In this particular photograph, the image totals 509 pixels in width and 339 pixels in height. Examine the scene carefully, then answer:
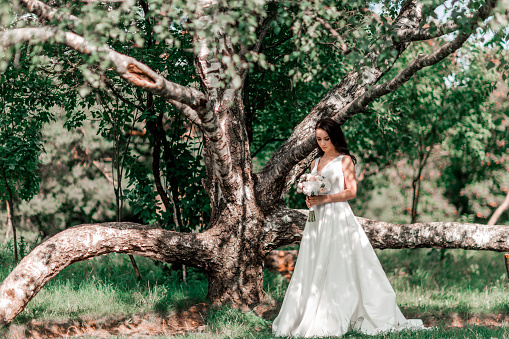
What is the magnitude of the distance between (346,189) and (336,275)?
890 mm

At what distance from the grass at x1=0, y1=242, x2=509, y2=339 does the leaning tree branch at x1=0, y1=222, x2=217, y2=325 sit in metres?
0.62

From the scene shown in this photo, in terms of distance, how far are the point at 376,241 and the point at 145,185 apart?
11.5 feet

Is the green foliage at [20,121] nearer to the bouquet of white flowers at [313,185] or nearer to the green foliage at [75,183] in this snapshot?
the bouquet of white flowers at [313,185]

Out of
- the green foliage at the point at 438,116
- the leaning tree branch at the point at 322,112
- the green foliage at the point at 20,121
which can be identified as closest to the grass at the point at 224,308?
the leaning tree branch at the point at 322,112

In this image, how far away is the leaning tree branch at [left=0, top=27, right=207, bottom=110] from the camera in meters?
2.95

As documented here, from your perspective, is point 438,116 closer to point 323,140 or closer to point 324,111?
point 324,111

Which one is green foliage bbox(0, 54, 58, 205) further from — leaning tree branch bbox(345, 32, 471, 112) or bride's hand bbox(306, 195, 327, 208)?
leaning tree branch bbox(345, 32, 471, 112)

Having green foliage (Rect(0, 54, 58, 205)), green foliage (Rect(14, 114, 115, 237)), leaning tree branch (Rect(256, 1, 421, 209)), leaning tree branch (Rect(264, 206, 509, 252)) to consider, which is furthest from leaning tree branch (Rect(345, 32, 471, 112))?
green foliage (Rect(14, 114, 115, 237))

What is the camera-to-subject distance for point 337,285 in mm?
4598

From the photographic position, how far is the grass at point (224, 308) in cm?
491

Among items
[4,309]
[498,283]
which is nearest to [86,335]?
[4,309]

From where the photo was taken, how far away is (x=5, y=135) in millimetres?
6789

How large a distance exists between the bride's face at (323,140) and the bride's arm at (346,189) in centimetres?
20

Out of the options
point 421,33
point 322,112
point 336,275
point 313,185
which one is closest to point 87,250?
point 313,185
